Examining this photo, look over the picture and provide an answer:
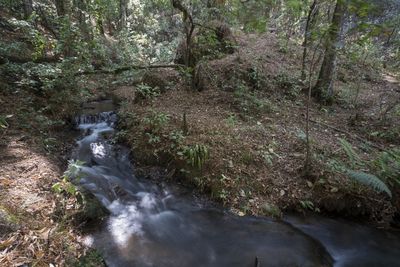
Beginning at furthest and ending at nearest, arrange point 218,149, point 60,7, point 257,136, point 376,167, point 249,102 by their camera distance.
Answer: point 60,7 < point 249,102 < point 257,136 < point 218,149 < point 376,167

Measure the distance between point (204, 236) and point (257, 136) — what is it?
9.13ft

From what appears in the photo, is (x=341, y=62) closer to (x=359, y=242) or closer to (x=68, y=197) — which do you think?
A: (x=359, y=242)

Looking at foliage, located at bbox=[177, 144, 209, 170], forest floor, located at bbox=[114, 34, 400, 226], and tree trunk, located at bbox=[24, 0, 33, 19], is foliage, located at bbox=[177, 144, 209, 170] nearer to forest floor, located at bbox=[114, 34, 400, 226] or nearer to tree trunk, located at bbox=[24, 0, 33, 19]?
forest floor, located at bbox=[114, 34, 400, 226]

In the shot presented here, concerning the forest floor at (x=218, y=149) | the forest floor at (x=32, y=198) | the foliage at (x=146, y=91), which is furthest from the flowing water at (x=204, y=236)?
the foliage at (x=146, y=91)

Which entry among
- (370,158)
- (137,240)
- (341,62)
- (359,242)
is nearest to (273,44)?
(341,62)

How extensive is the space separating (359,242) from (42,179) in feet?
18.5

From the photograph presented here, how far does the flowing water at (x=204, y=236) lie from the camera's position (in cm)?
423

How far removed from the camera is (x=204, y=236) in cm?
476

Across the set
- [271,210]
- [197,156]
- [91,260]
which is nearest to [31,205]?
[91,260]

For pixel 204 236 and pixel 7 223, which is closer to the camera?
pixel 7 223

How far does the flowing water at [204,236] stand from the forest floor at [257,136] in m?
0.35

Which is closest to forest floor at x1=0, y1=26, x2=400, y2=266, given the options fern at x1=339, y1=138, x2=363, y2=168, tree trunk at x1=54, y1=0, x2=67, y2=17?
fern at x1=339, y1=138, x2=363, y2=168

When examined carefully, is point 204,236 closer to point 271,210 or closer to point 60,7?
point 271,210

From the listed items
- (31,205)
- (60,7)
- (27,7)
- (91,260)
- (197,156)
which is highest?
(60,7)
